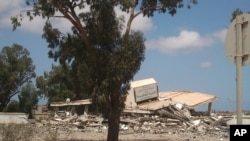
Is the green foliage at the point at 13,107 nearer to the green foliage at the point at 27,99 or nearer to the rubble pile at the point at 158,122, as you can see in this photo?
the green foliage at the point at 27,99

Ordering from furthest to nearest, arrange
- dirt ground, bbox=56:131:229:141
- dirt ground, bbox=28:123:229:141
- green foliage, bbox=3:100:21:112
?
green foliage, bbox=3:100:21:112
dirt ground, bbox=56:131:229:141
dirt ground, bbox=28:123:229:141

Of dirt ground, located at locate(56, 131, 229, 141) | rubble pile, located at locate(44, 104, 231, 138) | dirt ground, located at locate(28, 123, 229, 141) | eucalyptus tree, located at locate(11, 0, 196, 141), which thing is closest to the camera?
eucalyptus tree, located at locate(11, 0, 196, 141)

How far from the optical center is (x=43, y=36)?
1966 cm

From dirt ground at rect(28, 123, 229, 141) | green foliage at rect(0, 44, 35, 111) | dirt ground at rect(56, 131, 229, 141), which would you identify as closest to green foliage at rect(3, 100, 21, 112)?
green foliage at rect(0, 44, 35, 111)

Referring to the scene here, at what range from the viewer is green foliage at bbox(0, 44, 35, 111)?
60969 millimetres

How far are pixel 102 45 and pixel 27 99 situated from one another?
153 ft

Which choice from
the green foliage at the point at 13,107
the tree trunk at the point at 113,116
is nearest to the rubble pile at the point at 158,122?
the tree trunk at the point at 113,116

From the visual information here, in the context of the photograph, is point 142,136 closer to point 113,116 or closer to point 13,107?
point 113,116

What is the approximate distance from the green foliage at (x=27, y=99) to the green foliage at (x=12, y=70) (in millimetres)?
Answer: 933

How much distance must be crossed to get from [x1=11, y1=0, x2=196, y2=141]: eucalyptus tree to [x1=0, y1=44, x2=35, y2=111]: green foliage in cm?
4330

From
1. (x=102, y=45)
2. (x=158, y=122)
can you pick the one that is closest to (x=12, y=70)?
(x=158, y=122)

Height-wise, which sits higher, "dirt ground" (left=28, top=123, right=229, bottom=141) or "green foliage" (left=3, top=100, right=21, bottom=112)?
"green foliage" (left=3, top=100, right=21, bottom=112)

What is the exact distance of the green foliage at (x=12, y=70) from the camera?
6097 cm

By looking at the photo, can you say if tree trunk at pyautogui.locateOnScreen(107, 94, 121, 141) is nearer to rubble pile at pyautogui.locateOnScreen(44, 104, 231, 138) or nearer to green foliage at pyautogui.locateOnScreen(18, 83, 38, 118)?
rubble pile at pyautogui.locateOnScreen(44, 104, 231, 138)
